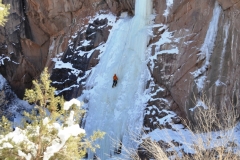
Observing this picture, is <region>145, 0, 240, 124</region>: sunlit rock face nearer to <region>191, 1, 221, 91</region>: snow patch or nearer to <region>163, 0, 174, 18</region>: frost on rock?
<region>191, 1, 221, 91</region>: snow patch

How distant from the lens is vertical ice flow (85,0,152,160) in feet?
41.6

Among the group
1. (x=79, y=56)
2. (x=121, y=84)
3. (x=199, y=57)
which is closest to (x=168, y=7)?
(x=199, y=57)

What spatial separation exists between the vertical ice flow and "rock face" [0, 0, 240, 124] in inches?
19.5

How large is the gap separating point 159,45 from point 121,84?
7.93ft

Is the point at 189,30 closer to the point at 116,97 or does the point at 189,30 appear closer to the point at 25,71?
the point at 116,97

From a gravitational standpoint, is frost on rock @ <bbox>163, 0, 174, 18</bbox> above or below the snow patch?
above

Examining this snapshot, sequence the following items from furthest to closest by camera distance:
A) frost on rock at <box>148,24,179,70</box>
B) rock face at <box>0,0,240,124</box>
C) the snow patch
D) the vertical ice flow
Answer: frost on rock at <box>148,24,179,70</box>, the vertical ice flow, the snow patch, rock face at <box>0,0,240,124</box>

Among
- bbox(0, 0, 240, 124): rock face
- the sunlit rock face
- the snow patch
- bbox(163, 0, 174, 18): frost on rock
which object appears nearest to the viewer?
the sunlit rock face

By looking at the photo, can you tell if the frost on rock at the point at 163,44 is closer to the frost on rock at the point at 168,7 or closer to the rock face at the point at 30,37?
the frost on rock at the point at 168,7

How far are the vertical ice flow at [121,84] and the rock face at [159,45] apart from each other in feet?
1.62

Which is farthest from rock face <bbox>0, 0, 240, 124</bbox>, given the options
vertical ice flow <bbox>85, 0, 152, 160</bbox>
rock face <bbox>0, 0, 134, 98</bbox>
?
vertical ice flow <bbox>85, 0, 152, 160</bbox>

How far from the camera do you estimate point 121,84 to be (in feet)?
46.5

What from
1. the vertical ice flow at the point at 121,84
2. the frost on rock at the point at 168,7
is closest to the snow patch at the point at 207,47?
the frost on rock at the point at 168,7

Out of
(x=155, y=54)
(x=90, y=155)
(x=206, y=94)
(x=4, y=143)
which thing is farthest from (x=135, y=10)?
(x=4, y=143)
